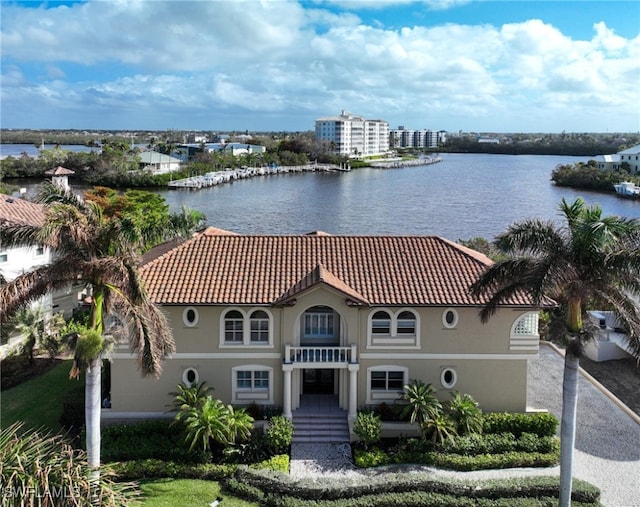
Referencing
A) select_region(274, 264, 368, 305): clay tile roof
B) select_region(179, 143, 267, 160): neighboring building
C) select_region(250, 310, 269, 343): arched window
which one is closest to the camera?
select_region(274, 264, 368, 305): clay tile roof

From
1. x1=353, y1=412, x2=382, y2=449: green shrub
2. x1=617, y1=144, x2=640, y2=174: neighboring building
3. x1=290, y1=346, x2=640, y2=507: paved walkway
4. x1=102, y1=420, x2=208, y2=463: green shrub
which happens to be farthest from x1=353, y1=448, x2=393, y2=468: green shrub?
x1=617, y1=144, x2=640, y2=174: neighboring building

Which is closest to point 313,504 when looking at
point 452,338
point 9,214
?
point 452,338

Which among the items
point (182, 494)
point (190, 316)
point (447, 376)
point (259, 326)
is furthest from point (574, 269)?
point (190, 316)

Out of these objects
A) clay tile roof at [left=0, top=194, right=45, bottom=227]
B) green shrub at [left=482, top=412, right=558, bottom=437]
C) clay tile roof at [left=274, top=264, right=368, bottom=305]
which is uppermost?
clay tile roof at [left=0, top=194, right=45, bottom=227]

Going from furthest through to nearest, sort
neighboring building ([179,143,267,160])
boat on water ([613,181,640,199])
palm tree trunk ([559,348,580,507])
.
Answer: neighboring building ([179,143,267,160])
boat on water ([613,181,640,199])
palm tree trunk ([559,348,580,507])

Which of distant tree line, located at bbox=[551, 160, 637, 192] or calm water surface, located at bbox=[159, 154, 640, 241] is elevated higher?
distant tree line, located at bbox=[551, 160, 637, 192]

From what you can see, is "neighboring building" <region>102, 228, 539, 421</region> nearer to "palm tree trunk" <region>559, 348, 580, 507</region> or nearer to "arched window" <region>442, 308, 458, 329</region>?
"arched window" <region>442, 308, 458, 329</region>

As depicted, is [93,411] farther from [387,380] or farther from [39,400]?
[387,380]
